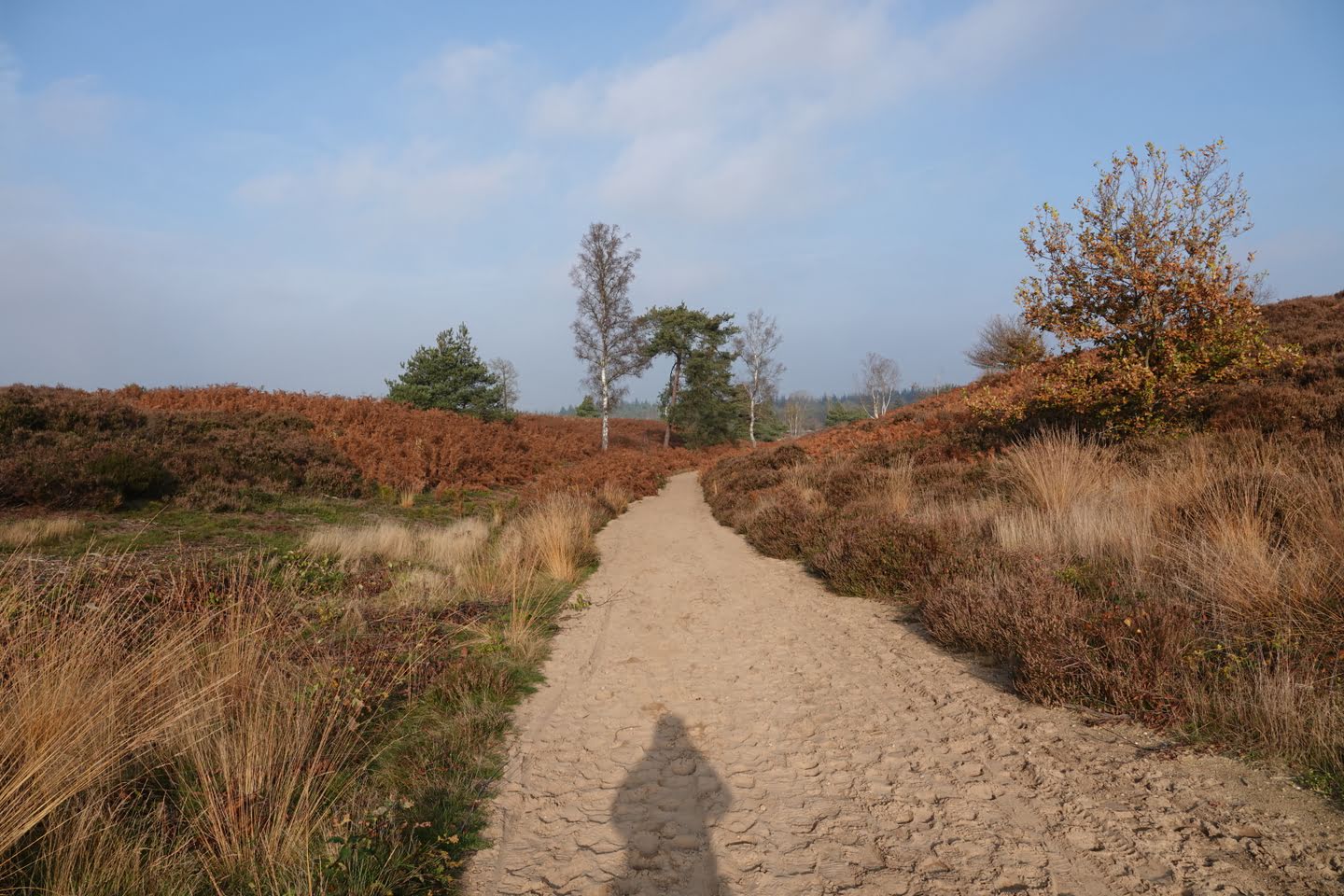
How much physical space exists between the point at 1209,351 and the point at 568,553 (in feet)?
34.6

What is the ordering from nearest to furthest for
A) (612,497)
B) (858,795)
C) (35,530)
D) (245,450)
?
1. (858,795)
2. (35,530)
3. (245,450)
4. (612,497)

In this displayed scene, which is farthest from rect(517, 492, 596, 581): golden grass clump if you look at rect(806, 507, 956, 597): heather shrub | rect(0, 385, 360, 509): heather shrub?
rect(0, 385, 360, 509): heather shrub

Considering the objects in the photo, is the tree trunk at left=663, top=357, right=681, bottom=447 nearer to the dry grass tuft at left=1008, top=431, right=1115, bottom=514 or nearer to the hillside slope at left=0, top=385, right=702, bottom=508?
the hillside slope at left=0, top=385, right=702, bottom=508

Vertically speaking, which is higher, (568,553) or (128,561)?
(128,561)

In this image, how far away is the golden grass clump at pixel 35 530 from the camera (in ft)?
24.9

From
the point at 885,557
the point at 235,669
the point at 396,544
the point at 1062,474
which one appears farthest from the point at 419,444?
the point at 1062,474

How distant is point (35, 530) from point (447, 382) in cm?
1938

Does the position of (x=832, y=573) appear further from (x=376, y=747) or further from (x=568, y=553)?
(x=376, y=747)

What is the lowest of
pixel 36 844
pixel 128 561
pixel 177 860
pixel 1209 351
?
pixel 177 860

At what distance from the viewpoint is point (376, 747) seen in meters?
3.81

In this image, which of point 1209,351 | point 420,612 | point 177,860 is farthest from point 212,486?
point 1209,351

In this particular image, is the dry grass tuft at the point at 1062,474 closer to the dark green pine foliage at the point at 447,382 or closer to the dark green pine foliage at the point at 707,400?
the dark green pine foliage at the point at 447,382

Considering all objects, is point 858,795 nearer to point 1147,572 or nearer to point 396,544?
point 1147,572

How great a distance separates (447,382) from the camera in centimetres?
2686
